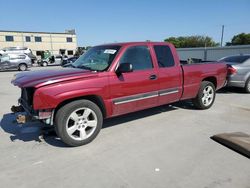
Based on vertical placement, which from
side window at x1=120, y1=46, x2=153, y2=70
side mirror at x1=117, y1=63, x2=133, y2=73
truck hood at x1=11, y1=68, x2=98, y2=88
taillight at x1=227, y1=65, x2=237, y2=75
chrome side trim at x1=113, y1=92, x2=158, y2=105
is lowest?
chrome side trim at x1=113, y1=92, x2=158, y2=105

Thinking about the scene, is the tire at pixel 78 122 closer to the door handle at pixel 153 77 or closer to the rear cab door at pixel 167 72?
the door handle at pixel 153 77

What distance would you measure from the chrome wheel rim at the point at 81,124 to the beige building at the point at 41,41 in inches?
2388

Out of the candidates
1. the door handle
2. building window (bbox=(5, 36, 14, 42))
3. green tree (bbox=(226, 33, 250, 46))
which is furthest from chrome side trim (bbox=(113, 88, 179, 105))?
green tree (bbox=(226, 33, 250, 46))

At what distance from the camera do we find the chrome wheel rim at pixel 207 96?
647 cm

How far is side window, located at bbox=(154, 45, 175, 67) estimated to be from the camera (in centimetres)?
530

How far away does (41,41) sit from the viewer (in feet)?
205

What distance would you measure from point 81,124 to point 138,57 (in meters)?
1.85

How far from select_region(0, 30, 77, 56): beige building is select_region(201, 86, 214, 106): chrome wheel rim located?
60.3m

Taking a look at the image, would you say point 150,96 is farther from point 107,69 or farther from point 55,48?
point 55,48

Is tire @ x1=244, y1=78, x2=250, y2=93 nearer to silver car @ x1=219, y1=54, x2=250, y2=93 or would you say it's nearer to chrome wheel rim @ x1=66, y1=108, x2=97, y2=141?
silver car @ x1=219, y1=54, x2=250, y2=93

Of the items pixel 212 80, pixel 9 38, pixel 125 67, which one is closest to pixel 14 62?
pixel 212 80

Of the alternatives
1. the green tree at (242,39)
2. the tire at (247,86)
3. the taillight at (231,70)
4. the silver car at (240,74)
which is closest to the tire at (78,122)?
the taillight at (231,70)

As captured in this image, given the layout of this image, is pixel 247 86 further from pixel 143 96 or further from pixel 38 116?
pixel 38 116

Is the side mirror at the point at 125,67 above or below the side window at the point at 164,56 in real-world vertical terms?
below
